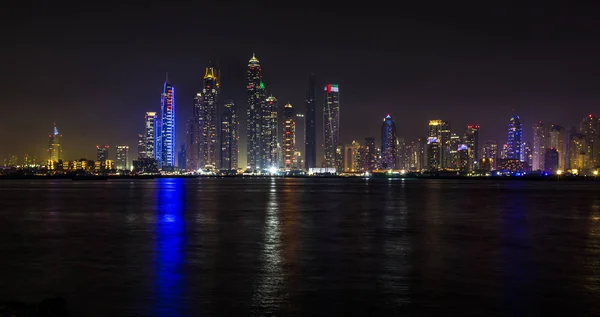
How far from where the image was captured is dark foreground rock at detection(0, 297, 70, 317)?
14.7 metres

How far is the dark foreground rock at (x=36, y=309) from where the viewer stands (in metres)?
14.7

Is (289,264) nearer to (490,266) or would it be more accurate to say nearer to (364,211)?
(490,266)

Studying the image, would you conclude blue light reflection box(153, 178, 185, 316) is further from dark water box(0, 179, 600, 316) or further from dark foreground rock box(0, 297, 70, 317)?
dark foreground rock box(0, 297, 70, 317)

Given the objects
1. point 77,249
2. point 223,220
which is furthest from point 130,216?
point 77,249

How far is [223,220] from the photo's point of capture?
155 feet

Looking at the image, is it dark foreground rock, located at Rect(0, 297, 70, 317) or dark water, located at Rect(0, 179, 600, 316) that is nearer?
dark foreground rock, located at Rect(0, 297, 70, 317)

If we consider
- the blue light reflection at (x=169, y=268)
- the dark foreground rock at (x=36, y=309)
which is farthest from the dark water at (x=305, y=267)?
the dark foreground rock at (x=36, y=309)

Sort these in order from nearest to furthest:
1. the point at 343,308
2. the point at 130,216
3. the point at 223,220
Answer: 1. the point at 343,308
2. the point at 223,220
3. the point at 130,216

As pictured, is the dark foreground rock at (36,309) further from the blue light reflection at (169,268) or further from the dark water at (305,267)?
the blue light reflection at (169,268)

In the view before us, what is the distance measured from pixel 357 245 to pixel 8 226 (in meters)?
26.4

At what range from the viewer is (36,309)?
613 inches

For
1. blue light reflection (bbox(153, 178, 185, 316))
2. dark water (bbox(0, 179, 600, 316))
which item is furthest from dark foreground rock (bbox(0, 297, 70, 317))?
blue light reflection (bbox(153, 178, 185, 316))

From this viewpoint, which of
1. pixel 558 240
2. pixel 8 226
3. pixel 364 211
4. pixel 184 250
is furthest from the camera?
pixel 364 211

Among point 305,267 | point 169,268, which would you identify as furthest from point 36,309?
point 305,267
